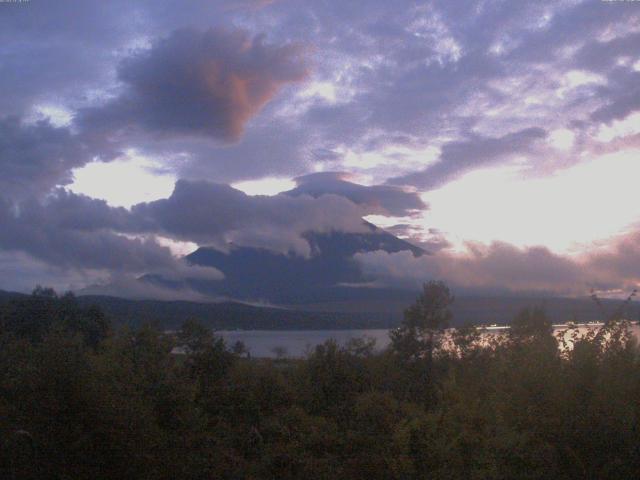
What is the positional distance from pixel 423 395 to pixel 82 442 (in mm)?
9134

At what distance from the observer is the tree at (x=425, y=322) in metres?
25.7

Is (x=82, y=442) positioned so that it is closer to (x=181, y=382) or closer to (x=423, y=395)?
(x=181, y=382)

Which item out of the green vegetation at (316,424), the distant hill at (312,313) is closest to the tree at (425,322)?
the distant hill at (312,313)

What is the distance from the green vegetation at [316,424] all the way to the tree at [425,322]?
489 inches

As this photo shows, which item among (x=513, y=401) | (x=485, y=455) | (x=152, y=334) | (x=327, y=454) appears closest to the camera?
(x=485, y=455)

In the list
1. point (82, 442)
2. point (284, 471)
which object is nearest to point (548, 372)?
point (284, 471)

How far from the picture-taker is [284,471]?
33.1ft

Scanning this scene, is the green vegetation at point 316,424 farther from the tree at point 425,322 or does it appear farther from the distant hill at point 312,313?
the tree at point 425,322

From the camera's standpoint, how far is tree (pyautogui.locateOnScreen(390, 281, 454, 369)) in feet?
84.3

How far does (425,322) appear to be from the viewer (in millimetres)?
29000

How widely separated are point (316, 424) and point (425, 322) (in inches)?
708

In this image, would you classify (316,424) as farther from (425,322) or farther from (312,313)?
(312,313)

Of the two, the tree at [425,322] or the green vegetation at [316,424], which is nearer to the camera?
the green vegetation at [316,424]

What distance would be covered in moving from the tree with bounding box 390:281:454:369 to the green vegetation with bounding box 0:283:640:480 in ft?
40.7
